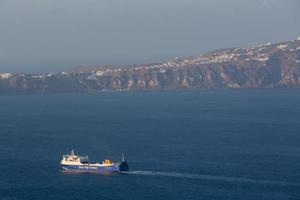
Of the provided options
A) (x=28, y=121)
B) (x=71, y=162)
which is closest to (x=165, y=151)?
(x=71, y=162)

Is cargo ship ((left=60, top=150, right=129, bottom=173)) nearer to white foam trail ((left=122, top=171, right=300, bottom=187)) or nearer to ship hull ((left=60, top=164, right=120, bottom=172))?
ship hull ((left=60, top=164, right=120, bottom=172))

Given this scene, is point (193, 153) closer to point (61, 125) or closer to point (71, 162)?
point (71, 162)

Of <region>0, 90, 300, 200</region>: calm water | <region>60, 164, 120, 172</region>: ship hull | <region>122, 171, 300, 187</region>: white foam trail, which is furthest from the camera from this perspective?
<region>60, 164, 120, 172</region>: ship hull

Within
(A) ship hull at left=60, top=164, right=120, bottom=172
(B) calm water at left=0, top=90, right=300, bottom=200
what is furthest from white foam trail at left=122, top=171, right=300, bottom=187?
(A) ship hull at left=60, top=164, right=120, bottom=172

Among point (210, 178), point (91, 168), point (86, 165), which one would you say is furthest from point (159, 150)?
point (210, 178)

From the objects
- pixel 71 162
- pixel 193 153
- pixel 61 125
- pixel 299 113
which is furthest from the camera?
pixel 299 113

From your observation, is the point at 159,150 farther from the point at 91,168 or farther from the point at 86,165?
the point at 91,168
